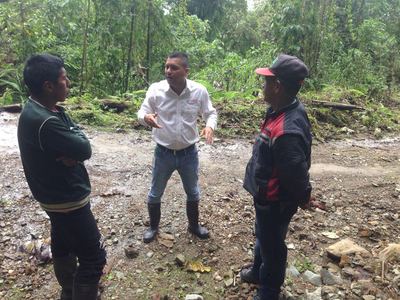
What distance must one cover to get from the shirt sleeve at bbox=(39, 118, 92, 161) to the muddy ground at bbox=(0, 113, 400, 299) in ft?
4.53

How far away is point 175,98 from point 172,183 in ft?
6.30

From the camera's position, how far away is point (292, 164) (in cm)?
226

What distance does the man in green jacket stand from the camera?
2133mm

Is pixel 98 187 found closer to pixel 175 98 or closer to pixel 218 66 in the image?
pixel 175 98

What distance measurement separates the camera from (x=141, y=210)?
418 centimetres

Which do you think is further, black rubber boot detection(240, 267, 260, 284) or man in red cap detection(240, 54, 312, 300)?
black rubber boot detection(240, 267, 260, 284)

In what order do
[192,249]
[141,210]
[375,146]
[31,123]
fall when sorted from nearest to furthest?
[31,123]
[192,249]
[141,210]
[375,146]

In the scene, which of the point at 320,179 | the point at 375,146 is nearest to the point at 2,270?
the point at 320,179

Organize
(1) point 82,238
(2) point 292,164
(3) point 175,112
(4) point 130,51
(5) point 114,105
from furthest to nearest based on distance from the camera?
(4) point 130,51, (5) point 114,105, (3) point 175,112, (1) point 82,238, (2) point 292,164

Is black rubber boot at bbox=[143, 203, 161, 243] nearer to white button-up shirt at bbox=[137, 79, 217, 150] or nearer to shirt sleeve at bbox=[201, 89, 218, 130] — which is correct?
white button-up shirt at bbox=[137, 79, 217, 150]

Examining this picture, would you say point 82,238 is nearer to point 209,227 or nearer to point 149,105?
point 149,105

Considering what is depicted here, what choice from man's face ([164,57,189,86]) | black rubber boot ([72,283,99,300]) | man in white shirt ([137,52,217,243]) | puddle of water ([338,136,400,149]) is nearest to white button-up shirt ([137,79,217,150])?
man in white shirt ([137,52,217,243])

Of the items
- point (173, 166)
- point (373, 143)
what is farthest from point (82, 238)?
point (373, 143)

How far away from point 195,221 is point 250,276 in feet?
2.70
